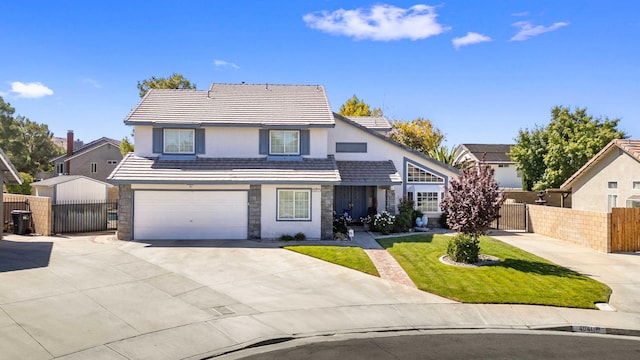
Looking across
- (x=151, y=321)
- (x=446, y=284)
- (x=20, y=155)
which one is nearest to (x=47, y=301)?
(x=151, y=321)

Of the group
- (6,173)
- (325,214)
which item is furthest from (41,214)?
(325,214)

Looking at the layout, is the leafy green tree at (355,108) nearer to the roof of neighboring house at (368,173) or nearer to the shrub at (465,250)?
the roof of neighboring house at (368,173)

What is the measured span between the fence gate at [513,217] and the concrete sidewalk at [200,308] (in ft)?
46.4

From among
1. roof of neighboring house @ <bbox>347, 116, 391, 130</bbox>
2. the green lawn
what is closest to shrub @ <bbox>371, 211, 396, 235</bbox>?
the green lawn

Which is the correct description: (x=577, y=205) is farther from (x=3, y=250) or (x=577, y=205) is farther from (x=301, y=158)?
(x=3, y=250)

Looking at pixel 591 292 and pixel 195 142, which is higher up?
pixel 195 142

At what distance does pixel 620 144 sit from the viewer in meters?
22.7

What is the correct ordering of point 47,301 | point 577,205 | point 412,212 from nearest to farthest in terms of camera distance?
point 47,301
point 412,212
point 577,205

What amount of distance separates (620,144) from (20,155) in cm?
6032

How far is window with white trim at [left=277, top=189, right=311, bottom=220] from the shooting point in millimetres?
20438

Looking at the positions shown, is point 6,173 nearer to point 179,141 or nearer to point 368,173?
point 179,141

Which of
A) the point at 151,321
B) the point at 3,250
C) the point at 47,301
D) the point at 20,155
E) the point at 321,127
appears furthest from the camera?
the point at 20,155

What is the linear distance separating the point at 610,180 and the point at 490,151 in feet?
98.9

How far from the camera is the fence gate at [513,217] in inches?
987
